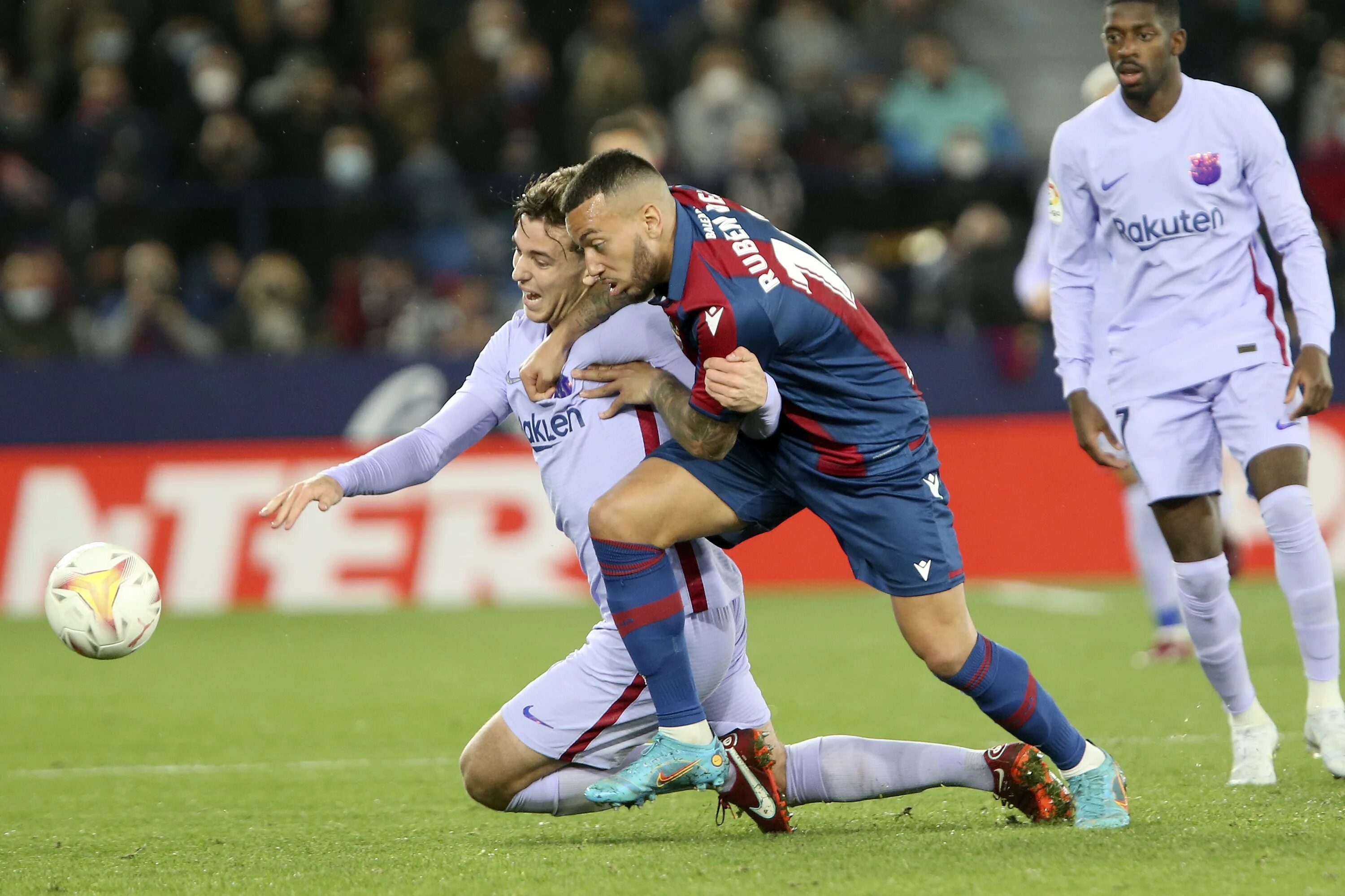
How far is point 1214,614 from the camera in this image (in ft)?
16.5

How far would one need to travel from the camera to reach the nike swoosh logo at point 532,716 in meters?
4.51

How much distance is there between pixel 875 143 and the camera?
537 inches

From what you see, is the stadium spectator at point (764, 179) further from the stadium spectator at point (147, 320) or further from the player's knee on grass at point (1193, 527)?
the player's knee on grass at point (1193, 527)

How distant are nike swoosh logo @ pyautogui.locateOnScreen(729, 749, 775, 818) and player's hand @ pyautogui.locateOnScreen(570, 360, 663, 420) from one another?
97cm

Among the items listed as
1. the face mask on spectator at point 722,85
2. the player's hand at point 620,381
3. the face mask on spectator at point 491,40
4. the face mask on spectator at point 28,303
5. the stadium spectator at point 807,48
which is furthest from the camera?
the face mask on spectator at point 491,40

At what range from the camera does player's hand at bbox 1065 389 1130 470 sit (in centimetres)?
520

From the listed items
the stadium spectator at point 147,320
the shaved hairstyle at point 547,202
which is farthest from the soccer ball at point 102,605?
the stadium spectator at point 147,320

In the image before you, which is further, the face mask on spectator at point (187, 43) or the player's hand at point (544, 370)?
the face mask on spectator at point (187, 43)

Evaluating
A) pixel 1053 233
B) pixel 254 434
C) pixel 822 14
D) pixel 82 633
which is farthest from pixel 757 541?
pixel 82 633

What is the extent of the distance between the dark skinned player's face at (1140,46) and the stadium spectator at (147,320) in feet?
28.7

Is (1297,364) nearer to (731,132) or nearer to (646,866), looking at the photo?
(646,866)

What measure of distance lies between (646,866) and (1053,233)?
2.52 metres

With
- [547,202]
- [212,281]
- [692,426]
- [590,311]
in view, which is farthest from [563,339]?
[212,281]

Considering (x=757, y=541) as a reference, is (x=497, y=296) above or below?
above
